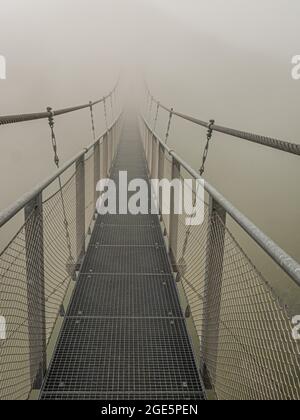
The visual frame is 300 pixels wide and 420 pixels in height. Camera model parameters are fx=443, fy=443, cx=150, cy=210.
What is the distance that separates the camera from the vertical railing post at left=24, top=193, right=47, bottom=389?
63.2 inches

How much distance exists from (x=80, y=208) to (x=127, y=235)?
34.8 inches

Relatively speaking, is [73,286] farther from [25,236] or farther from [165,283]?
[25,236]

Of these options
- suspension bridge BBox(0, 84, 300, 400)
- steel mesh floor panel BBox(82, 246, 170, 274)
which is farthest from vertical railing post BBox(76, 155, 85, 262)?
steel mesh floor panel BBox(82, 246, 170, 274)

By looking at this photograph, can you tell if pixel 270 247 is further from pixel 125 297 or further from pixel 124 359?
pixel 125 297

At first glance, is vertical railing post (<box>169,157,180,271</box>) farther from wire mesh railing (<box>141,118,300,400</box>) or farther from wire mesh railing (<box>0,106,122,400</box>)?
wire mesh railing (<box>0,106,122,400</box>)

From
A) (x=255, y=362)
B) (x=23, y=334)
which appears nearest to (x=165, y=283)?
(x=23, y=334)

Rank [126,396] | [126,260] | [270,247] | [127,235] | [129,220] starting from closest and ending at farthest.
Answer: [270,247], [126,396], [126,260], [127,235], [129,220]

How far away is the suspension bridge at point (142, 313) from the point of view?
1.27 m

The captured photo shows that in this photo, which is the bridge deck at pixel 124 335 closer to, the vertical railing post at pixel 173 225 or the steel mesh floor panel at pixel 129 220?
the vertical railing post at pixel 173 225

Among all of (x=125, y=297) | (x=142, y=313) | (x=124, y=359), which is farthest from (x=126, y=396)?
(x=125, y=297)

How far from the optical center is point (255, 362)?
52.2 inches

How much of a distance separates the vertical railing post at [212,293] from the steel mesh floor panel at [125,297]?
0.60 metres

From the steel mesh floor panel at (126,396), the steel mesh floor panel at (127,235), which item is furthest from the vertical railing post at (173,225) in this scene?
the steel mesh floor panel at (126,396)

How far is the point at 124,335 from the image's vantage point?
2.27 m
